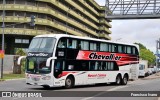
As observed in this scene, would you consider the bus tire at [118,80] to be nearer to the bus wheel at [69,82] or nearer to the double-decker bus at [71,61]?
the double-decker bus at [71,61]

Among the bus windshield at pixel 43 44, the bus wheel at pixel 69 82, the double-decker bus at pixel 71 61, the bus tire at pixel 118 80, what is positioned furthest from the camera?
the bus tire at pixel 118 80

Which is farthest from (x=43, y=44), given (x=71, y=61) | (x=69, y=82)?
(x=69, y=82)

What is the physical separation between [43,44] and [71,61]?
238 cm

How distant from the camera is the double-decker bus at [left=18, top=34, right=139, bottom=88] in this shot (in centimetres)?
2386

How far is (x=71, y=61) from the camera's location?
83.5 feet

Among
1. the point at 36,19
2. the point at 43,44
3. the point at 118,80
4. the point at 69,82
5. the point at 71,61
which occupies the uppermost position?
the point at 36,19

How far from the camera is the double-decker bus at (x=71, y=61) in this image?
23.9 m

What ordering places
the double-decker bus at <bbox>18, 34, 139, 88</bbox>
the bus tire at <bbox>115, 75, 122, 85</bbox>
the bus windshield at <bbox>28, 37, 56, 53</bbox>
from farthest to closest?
the bus tire at <bbox>115, 75, 122, 85</bbox>, the bus windshield at <bbox>28, 37, 56, 53</bbox>, the double-decker bus at <bbox>18, 34, 139, 88</bbox>

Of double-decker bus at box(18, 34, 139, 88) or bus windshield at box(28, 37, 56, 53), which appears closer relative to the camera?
double-decker bus at box(18, 34, 139, 88)

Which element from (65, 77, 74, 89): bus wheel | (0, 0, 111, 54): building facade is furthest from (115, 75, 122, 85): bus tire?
(0, 0, 111, 54): building facade

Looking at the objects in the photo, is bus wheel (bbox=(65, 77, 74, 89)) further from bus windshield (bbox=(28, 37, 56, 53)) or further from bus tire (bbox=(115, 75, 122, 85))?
bus tire (bbox=(115, 75, 122, 85))

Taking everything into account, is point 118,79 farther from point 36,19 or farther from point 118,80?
point 36,19

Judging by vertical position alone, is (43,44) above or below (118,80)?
above

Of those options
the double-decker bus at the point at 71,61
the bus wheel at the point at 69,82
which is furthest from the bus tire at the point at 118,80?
the bus wheel at the point at 69,82
